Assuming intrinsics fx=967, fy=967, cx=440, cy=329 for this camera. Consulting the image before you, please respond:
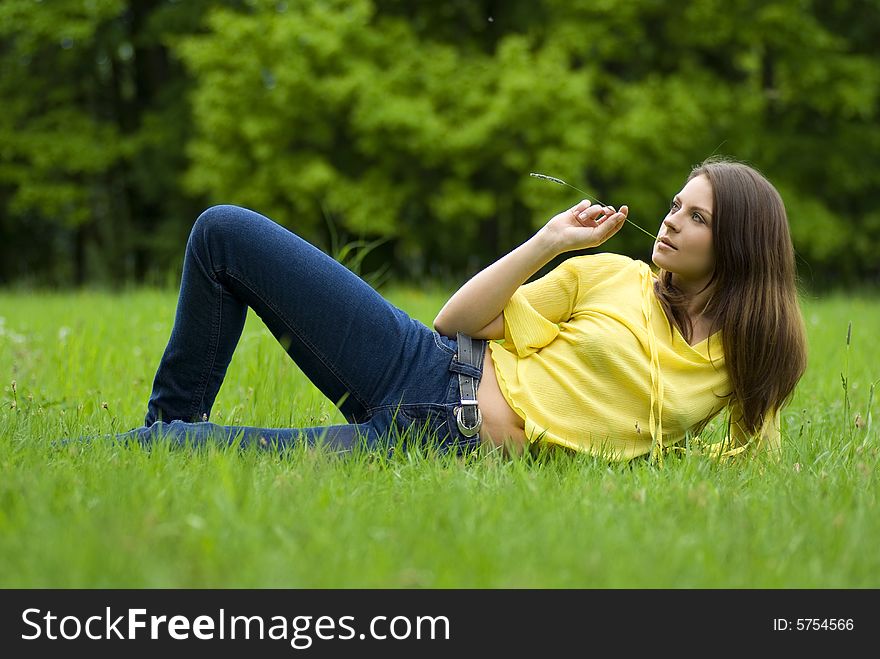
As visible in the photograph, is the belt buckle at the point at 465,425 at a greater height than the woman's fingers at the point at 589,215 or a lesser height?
lesser

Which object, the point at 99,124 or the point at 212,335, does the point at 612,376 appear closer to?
→ the point at 212,335

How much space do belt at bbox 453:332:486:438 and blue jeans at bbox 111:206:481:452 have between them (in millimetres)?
10

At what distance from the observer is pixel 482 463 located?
8.27ft

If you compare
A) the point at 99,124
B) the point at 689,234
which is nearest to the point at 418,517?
the point at 689,234

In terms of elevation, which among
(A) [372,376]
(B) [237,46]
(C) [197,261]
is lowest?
(A) [372,376]

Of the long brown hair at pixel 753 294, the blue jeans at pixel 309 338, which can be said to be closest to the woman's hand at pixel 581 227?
the long brown hair at pixel 753 294

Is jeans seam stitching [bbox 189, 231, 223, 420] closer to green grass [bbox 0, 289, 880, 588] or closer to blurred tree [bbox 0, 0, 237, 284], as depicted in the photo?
green grass [bbox 0, 289, 880, 588]

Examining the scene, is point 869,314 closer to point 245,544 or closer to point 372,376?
point 372,376

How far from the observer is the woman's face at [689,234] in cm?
268

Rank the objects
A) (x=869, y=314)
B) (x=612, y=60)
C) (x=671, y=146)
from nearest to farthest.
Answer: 1. (x=869, y=314)
2. (x=671, y=146)
3. (x=612, y=60)

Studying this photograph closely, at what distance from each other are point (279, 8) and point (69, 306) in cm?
947

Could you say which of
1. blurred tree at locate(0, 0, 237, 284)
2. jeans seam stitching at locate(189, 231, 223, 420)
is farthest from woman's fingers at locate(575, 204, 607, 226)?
blurred tree at locate(0, 0, 237, 284)

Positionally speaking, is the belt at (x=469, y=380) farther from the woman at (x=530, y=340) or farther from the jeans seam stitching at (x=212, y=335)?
the jeans seam stitching at (x=212, y=335)

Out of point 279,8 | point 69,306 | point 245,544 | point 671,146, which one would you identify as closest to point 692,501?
point 245,544
